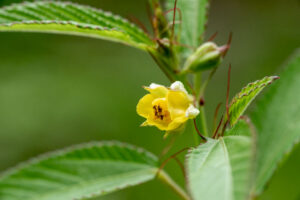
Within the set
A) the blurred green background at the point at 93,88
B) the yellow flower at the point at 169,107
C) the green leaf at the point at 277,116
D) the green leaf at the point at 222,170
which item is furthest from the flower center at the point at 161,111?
the blurred green background at the point at 93,88

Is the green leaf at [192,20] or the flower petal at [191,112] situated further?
the green leaf at [192,20]

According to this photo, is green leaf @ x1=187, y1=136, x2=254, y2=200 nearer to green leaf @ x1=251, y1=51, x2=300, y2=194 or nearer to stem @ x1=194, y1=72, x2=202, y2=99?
stem @ x1=194, y1=72, x2=202, y2=99

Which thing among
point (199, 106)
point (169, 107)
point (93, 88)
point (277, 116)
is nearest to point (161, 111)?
point (169, 107)

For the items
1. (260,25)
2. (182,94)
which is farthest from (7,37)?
(182,94)

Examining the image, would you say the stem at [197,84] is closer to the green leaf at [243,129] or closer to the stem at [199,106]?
the stem at [199,106]

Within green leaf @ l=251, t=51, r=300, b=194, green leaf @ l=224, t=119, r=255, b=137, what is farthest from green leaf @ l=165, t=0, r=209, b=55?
green leaf @ l=224, t=119, r=255, b=137

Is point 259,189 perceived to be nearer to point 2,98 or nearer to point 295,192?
point 295,192
